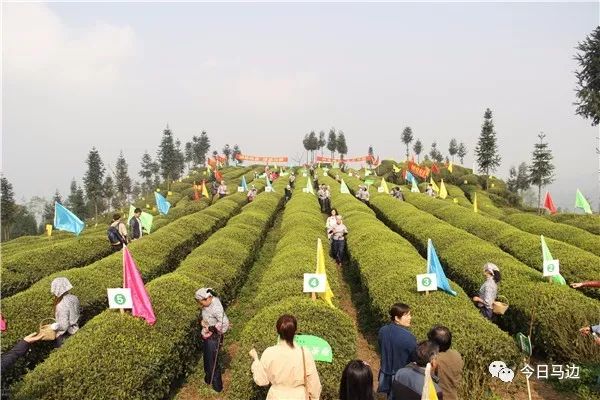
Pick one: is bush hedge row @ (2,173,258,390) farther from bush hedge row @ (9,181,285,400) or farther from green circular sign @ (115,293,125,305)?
green circular sign @ (115,293,125,305)

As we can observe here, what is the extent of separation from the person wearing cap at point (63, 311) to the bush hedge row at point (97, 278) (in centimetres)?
90

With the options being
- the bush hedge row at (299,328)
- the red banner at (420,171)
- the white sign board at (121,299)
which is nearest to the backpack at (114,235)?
the bush hedge row at (299,328)

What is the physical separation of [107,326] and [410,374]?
5.00 m

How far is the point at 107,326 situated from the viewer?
7.43 metres

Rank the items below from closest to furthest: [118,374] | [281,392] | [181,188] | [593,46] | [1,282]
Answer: [281,392] < [118,374] < [1,282] < [593,46] < [181,188]

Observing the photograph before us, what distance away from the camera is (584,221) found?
78.2ft

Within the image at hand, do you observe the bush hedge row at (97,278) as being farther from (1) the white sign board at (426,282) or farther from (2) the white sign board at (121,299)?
(1) the white sign board at (426,282)

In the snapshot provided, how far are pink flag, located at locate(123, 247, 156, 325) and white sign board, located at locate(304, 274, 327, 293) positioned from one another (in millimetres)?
2796

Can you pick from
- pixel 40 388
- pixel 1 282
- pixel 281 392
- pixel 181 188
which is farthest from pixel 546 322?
pixel 181 188

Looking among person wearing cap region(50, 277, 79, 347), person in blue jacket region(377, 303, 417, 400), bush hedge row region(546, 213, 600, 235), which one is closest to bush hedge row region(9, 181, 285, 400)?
person wearing cap region(50, 277, 79, 347)

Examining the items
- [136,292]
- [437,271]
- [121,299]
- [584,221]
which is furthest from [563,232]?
[121,299]

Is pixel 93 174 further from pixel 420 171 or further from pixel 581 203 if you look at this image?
pixel 581 203

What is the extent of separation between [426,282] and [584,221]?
18.8m

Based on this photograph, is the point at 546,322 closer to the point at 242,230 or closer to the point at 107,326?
the point at 107,326
